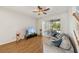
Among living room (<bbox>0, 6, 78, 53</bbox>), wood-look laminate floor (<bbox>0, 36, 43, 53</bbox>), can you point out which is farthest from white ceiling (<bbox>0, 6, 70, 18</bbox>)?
wood-look laminate floor (<bbox>0, 36, 43, 53</bbox>)

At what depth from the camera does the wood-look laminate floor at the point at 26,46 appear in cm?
136

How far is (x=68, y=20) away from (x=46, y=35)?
347mm

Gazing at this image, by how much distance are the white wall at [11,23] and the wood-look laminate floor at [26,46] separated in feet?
0.27

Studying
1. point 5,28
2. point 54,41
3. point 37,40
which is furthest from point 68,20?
point 5,28

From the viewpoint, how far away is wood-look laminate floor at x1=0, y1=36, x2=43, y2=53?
1363 mm

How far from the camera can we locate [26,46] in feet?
4.60

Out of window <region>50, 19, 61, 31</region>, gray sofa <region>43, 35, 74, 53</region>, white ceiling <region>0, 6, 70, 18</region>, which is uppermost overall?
white ceiling <region>0, 6, 70, 18</region>

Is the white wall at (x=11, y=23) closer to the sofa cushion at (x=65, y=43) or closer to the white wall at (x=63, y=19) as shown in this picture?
the white wall at (x=63, y=19)

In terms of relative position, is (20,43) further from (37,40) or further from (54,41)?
(54,41)

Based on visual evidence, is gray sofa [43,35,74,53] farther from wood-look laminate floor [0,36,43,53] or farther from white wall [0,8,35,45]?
white wall [0,8,35,45]

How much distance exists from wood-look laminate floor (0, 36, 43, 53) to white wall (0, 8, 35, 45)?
0.27 feet

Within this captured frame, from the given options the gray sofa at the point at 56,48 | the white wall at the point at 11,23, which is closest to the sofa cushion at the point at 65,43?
the gray sofa at the point at 56,48

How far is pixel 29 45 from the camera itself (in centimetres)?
141

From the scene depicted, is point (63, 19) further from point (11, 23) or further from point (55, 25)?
point (11, 23)
